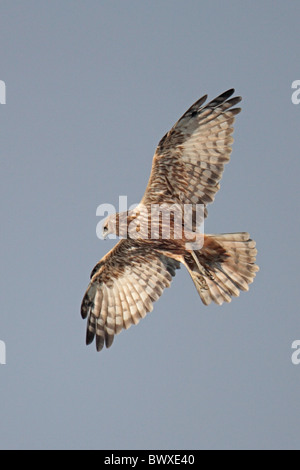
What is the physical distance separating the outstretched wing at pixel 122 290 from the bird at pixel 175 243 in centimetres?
1

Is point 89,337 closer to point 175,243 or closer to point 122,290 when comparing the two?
point 122,290

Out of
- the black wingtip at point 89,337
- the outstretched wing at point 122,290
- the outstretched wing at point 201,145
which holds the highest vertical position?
the outstretched wing at point 201,145

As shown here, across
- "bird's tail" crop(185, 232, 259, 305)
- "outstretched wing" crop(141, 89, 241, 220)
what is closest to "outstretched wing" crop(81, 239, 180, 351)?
"bird's tail" crop(185, 232, 259, 305)

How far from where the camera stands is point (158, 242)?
13.3 meters

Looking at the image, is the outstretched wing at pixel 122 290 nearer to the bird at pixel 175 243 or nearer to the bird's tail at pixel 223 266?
the bird at pixel 175 243

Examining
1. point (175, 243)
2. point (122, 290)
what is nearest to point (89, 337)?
point (122, 290)

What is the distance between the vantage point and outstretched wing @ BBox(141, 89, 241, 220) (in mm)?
12531

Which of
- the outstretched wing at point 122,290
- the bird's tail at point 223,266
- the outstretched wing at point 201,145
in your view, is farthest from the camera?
the outstretched wing at point 122,290

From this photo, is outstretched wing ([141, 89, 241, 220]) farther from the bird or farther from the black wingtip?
the black wingtip

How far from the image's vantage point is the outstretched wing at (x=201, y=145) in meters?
12.5

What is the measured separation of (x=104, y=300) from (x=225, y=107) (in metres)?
3.43

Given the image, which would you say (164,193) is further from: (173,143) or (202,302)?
(202,302)

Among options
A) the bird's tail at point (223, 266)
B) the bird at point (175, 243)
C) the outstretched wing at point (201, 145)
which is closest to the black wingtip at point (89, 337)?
the bird at point (175, 243)
